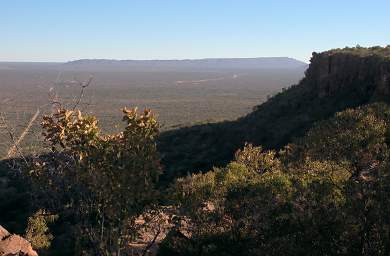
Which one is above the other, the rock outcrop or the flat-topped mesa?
the flat-topped mesa

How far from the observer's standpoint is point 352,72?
1724 inches

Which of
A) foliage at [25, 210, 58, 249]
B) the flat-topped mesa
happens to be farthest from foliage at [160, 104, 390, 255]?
the flat-topped mesa

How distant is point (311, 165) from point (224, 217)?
325 cm

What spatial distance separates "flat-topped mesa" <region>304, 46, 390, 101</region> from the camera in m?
38.4

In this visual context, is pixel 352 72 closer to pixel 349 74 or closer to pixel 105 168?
pixel 349 74

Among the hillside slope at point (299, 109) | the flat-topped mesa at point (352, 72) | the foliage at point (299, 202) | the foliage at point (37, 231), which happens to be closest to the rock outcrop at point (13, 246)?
the foliage at point (37, 231)

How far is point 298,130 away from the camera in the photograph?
4175 centimetres

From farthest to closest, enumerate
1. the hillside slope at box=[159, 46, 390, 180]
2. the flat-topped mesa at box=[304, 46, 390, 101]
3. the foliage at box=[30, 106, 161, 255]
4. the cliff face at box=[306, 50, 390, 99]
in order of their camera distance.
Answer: the hillside slope at box=[159, 46, 390, 180], the flat-topped mesa at box=[304, 46, 390, 101], the cliff face at box=[306, 50, 390, 99], the foliage at box=[30, 106, 161, 255]

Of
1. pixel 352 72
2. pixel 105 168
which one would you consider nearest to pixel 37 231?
pixel 105 168

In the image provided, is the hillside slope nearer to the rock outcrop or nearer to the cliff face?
the cliff face

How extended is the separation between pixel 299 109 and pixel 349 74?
6.00 meters

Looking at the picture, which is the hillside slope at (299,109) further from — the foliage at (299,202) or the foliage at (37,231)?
the foliage at (37,231)

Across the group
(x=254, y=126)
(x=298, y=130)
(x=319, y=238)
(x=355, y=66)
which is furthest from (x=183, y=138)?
(x=319, y=238)

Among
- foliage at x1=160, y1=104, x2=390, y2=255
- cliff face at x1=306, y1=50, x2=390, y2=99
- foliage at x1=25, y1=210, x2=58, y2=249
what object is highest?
cliff face at x1=306, y1=50, x2=390, y2=99
